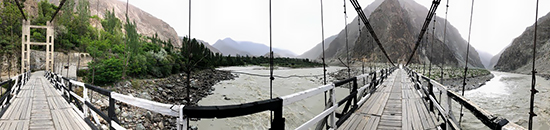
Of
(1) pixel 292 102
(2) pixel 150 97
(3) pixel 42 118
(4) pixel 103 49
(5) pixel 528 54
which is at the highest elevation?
(5) pixel 528 54

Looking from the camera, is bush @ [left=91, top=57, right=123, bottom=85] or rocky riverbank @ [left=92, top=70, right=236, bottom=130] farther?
bush @ [left=91, top=57, right=123, bottom=85]

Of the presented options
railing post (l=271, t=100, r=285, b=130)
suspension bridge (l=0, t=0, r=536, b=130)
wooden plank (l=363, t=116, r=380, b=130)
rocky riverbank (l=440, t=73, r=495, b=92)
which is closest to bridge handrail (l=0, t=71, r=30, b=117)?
suspension bridge (l=0, t=0, r=536, b=130)

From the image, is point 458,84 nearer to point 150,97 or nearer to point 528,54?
point 150,97

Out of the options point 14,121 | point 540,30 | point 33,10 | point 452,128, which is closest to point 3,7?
point 33,10

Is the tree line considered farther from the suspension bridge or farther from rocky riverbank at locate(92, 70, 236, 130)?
the suspension bridge

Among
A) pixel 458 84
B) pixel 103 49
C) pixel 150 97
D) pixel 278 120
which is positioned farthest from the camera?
pixel 103 49

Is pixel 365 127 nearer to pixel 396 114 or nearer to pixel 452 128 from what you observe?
pixel 452 128

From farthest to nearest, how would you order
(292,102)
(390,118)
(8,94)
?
1. (8,94)
2. (390,118)
3. (292,102)

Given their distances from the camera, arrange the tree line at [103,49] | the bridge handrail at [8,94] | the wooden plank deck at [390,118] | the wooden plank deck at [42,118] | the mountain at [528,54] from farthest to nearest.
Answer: the mountain at [528,54], the tree line at [103,49], the bridge handrail at [8,94], the wooden plank deck at [42,118], the wooden plank deck at [390,118]

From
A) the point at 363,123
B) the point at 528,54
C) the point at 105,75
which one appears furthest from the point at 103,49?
the point at 528,54

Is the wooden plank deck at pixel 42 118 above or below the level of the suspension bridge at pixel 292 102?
below

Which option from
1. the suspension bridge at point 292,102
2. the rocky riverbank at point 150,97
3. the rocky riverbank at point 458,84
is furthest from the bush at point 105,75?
the rocky riverbank at point 458,84

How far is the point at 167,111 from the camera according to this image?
65.1 inches

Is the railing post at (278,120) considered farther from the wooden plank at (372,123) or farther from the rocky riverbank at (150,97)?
the rocky riverbank at (150,97)
